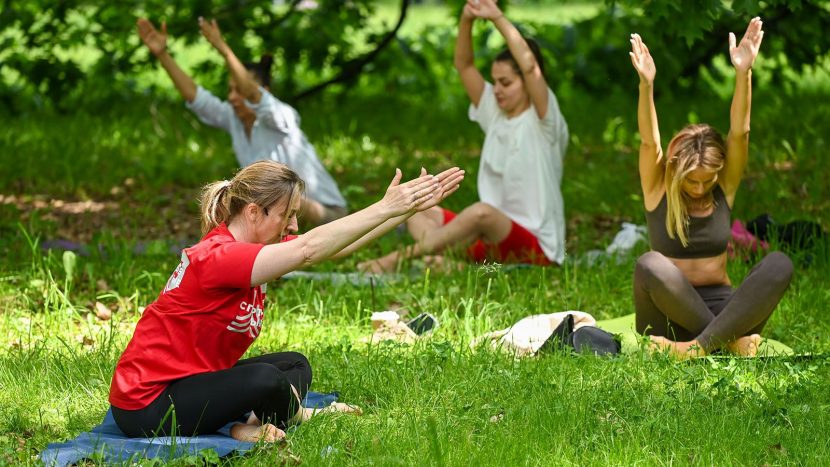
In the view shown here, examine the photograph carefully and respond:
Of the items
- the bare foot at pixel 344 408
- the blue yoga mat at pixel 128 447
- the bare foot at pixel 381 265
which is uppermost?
the blue yoga mat at pixel 128 447

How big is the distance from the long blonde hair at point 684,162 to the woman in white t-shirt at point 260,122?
272 cm

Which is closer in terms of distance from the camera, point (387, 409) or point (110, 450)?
point (110, 450)

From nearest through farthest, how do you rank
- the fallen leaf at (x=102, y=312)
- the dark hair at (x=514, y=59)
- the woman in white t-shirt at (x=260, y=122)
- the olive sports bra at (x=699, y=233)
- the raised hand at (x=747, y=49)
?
the raised hand at (x=747, y=49) → the olive sports bra at (x=699, y=233) → the fallen leaf at (x=102, y=312) → the dark hair at (x=514, y=59) → the woman in white t-shirt at (x=260, y=122)

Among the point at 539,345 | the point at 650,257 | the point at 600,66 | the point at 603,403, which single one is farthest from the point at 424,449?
the point at 600,66

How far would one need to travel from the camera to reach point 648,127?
488 centimetres

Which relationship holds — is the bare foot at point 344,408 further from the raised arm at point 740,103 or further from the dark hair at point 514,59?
the dark hair at point 514,59

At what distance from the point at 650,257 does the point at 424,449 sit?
1691 millimetres

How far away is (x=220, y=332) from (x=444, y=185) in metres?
0.89

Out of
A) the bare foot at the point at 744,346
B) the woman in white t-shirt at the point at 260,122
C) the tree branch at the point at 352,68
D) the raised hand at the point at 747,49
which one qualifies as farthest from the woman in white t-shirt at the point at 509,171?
the tree branch at the point at 352,68

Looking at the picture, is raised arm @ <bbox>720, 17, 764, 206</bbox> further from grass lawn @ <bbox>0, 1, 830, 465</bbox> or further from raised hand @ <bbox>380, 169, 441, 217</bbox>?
raised hand @ <bbox>380, 169, 441, 217</bbox>

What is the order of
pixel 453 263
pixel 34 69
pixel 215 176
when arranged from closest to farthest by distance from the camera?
pixel 453 263
pixel 215 176
pixel 34 69

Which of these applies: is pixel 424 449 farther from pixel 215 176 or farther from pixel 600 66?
pixel 600 66

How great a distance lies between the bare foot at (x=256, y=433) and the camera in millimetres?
3717

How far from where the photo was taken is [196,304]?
3.71 metres
